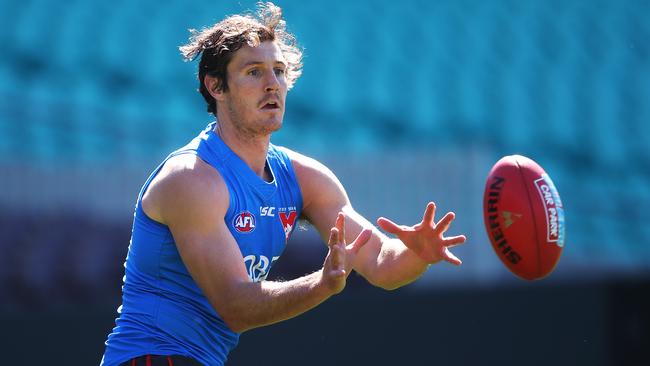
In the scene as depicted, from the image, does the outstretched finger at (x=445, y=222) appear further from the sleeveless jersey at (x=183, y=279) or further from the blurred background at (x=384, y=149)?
the blurred background at (x=384, y=149)

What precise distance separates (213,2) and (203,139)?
7.21 meters

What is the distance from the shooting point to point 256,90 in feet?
13.0

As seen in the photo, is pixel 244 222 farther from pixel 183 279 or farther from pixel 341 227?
pixel 341 227

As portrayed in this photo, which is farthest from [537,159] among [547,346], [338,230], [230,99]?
[338,230]

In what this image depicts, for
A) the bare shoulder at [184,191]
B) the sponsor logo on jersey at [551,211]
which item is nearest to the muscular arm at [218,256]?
the bare shoulder at [184,191]

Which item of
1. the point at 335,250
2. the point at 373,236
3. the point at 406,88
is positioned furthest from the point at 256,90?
the point at 406,88

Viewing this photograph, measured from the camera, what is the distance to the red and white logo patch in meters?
3.97

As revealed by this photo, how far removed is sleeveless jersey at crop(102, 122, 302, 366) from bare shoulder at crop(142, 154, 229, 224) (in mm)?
68

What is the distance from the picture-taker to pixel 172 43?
1012 centimetres

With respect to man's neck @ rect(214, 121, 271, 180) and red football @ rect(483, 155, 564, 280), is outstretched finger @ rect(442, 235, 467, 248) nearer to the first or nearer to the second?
red football @ rect(483, 155, 564, 280)

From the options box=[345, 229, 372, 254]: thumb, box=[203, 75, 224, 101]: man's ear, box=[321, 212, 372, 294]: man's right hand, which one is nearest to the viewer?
box=[321, 212, 372, 294]: man's right hand

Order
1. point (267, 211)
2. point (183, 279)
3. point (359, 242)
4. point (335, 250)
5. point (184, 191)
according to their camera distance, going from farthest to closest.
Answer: point (267, 211) → point (183, 279) → point (184, 191) → point (359, 242) → point (335, 250)

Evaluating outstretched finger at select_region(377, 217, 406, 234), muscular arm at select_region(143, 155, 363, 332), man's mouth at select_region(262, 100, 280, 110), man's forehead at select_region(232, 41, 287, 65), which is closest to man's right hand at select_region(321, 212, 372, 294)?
muscular arm at select_region(143, 155, 363, 332)

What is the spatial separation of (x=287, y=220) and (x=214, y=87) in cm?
67
